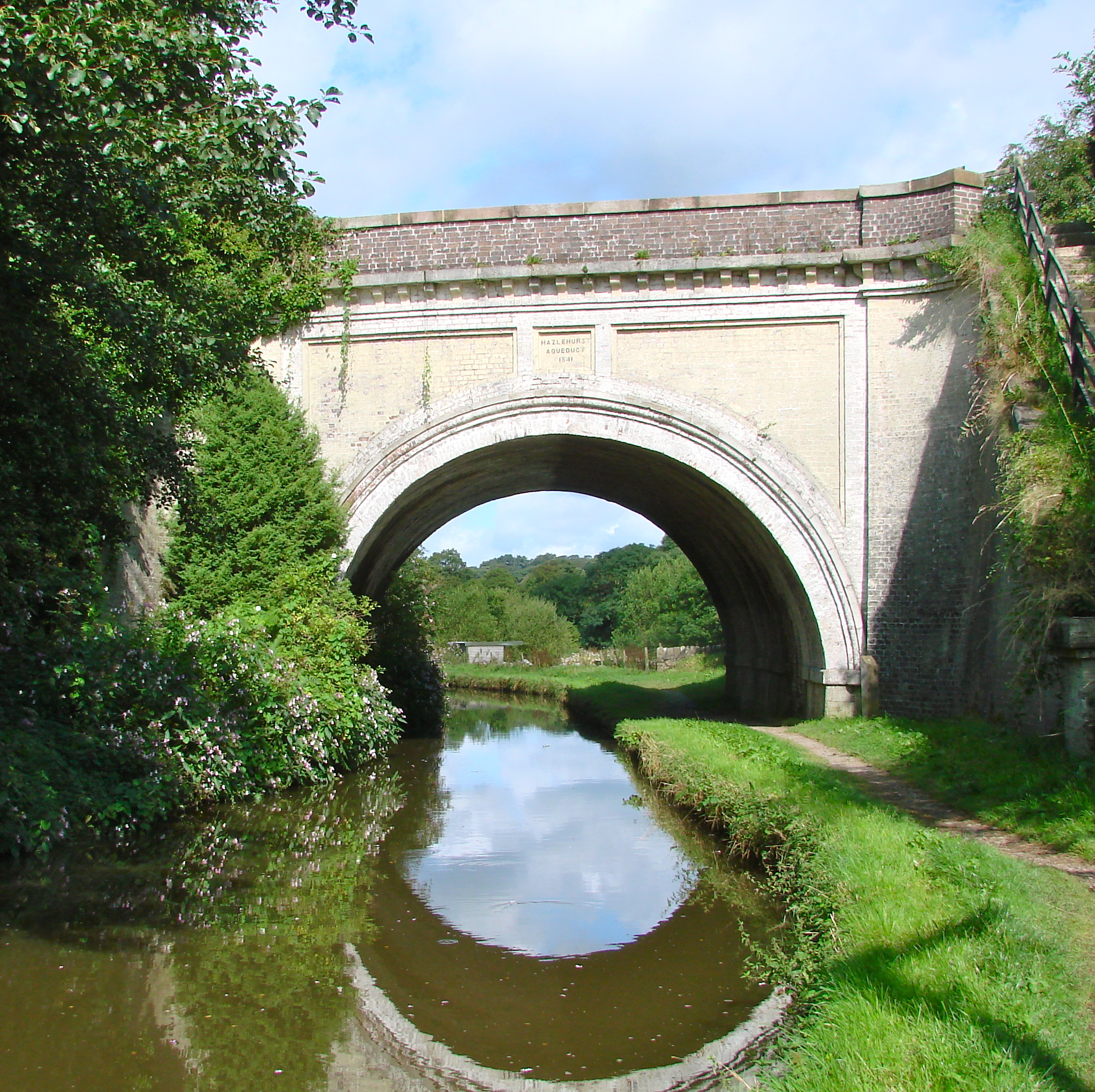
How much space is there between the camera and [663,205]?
39.9 ft

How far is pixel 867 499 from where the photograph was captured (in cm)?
1181

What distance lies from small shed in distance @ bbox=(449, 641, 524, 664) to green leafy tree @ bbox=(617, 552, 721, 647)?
212 inches

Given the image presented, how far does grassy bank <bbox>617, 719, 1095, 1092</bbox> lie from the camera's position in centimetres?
316

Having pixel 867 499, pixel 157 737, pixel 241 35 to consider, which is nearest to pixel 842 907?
pixel 157 737

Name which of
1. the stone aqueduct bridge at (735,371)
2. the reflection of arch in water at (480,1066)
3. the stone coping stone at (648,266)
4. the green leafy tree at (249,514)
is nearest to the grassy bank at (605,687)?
the stone aqueduct bridge at (735,371)

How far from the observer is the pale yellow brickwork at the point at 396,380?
12.3m

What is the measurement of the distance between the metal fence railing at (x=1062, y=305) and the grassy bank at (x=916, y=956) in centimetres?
439


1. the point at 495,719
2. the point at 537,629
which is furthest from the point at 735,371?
the point at 537,629

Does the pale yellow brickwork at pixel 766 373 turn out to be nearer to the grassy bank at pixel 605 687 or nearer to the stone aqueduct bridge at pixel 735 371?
the stone aqueduct bridge at pixel 735 371

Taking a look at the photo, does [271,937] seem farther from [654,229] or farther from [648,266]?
[654,229]

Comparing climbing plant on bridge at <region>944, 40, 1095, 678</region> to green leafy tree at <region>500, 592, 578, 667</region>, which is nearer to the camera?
climbing plant on bridge at <region>944, 40, 1095, 678</region>

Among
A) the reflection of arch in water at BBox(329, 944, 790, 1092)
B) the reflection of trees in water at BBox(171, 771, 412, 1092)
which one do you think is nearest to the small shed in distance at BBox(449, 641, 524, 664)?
the reflection of trees in water at BBox(171, 771, 412, 1092)

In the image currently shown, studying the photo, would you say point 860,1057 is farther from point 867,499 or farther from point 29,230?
point 867,499

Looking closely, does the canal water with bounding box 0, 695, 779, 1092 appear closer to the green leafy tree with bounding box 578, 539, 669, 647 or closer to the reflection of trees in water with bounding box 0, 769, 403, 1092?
Result: the reflection of trees in water with bounding box 0, 769, 403, 1092
